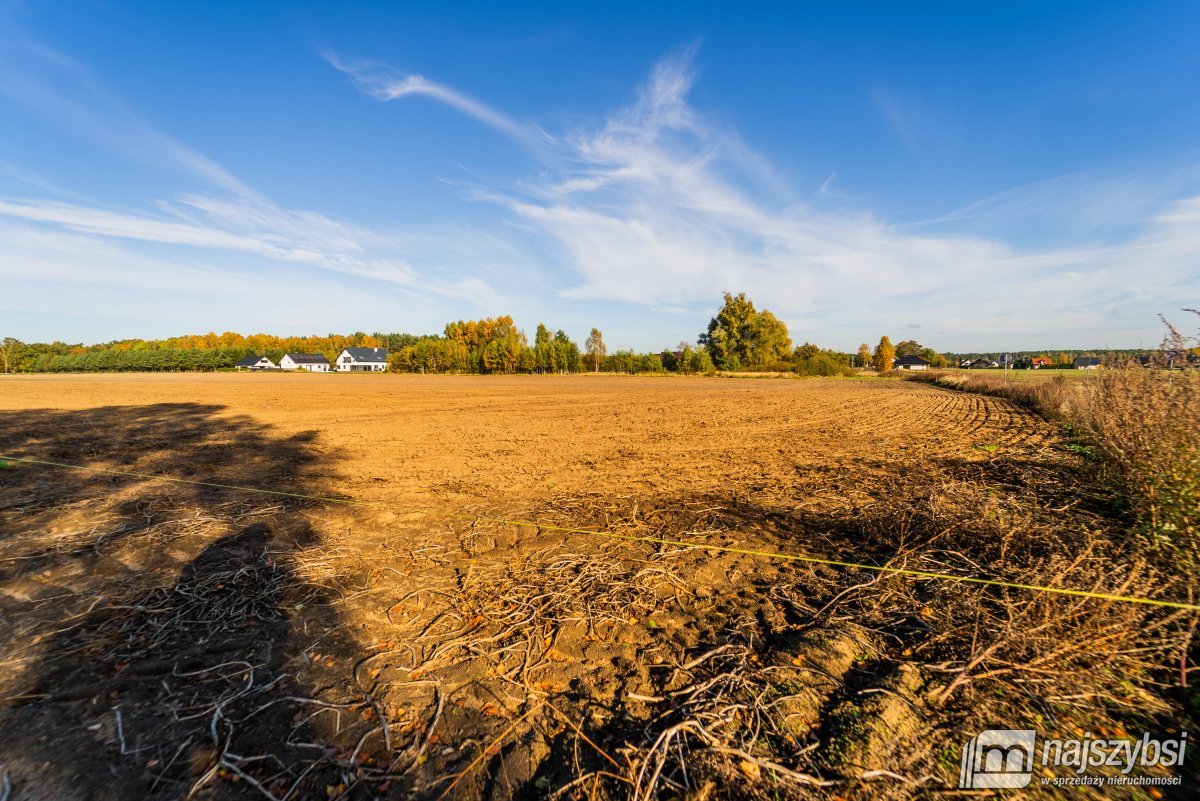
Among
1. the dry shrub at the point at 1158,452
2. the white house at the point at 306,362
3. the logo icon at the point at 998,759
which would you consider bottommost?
the logo icon at the point at 998,759

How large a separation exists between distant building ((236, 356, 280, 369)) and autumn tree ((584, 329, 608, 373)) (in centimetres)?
8392

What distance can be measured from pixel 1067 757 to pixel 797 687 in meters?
1.25

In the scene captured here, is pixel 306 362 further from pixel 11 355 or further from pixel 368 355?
pixel 11 355

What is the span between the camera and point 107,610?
3.56 meters

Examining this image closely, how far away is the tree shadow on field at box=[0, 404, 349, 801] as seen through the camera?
2189 mm

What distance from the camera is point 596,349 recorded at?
93188mm

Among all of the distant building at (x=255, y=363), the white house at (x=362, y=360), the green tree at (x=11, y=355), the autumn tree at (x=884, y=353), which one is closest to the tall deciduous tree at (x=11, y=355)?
the green tree at (x=11, y=355)

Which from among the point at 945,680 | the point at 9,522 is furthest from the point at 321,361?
the point at 945,680

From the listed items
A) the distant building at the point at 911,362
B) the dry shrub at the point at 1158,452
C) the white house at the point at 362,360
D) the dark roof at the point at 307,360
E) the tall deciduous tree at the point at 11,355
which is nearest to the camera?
the dry shrub at the point at 1158,452

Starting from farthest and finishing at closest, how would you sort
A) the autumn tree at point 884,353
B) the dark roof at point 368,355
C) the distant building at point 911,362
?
the distant building at point 911,362 → the dark roof at point 368,355 → the autumn tree at point 884,353

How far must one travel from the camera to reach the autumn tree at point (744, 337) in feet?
230

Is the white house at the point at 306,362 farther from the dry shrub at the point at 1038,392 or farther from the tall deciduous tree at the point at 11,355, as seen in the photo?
the dry shrub at the point at 1038,392

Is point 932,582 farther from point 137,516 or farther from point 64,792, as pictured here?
point 137,516

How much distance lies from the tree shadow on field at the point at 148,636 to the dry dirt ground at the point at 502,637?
0.02 meters
